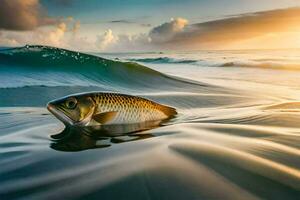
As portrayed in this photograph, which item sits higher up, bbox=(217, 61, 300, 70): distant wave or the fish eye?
bbox=(217, 61, 300, 70): distant wave

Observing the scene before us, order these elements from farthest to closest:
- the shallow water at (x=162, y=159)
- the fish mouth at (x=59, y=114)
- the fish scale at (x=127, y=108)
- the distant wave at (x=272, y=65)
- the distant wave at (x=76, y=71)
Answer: the distant wave at (x=272, y=65) < the distant wave at (x=76, y=71) < the fish scale at (x=127, y=108) < the fish mouth at (x=59, y=114) < the shallow water at (x=162, y=159)

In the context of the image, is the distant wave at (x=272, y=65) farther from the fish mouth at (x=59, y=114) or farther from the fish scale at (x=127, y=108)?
the fish mouth at (x=59, y=114)

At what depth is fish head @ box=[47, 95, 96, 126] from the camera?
3299 millimetres

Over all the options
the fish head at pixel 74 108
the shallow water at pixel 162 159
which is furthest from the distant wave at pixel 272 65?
the fish head at pixel 74 108

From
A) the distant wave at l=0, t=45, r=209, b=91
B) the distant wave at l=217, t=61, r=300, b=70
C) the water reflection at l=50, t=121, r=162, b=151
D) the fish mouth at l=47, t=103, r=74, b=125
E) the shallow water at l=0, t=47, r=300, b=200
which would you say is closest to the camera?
the shallow water at l=0, t=47, r=300, b=200

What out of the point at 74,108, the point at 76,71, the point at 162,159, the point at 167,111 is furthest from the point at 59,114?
the point at 76,71

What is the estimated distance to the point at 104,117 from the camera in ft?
11.4

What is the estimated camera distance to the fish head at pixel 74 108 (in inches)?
130

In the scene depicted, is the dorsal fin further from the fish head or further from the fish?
the fish head

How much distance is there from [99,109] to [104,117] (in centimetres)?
9

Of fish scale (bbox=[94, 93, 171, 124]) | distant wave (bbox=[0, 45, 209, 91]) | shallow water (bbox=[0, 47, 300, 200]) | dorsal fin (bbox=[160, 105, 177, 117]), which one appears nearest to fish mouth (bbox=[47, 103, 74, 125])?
shallow water (bbox=[0, 47, 300, 200])

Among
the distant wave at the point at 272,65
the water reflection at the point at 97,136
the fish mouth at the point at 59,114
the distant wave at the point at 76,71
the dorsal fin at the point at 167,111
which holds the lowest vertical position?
the water reflection at the point at 97,136

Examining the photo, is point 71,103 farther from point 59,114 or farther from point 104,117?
point 104,117

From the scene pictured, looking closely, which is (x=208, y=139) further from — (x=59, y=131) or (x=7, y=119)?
(x=7, y=119)
